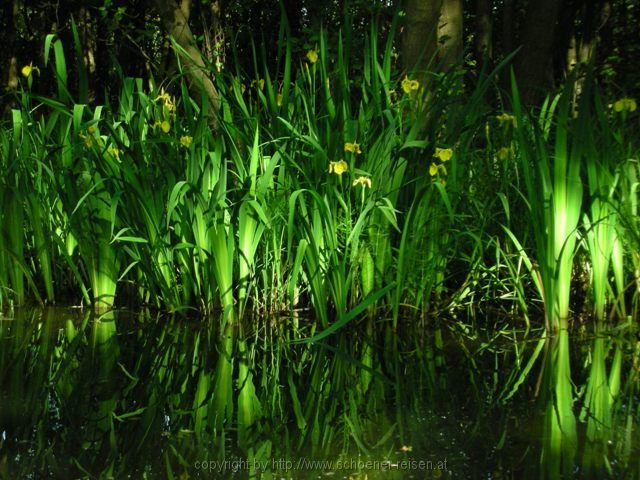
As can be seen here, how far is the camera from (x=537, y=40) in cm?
663

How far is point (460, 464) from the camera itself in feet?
5.01

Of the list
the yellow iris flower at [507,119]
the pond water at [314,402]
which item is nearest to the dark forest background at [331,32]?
the yellow iris flower at [507,119]

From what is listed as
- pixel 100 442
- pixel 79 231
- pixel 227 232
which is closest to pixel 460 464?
pixel 100 442

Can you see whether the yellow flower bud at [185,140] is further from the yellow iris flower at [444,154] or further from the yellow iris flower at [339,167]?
the yellow iris flower at [444,154]

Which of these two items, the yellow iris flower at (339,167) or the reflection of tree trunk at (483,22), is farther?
the reflection of tree trunk at (483,22)

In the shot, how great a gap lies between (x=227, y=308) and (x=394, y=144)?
0.87m

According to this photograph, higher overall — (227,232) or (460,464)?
(227,232)

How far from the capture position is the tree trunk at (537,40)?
21.4ft

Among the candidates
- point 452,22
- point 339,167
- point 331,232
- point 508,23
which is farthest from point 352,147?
point 508,23

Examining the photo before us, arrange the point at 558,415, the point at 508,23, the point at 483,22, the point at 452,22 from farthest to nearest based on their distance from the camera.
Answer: the point at 508,23 → the point at 483,22 → the point at 452,22 → the point at 558,415

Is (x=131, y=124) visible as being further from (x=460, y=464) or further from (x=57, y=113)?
(x=460, y=464)

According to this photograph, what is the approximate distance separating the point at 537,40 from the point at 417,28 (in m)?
3.26

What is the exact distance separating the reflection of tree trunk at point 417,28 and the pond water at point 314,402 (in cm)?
149

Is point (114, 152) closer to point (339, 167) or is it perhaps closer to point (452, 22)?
point (339, 167)
